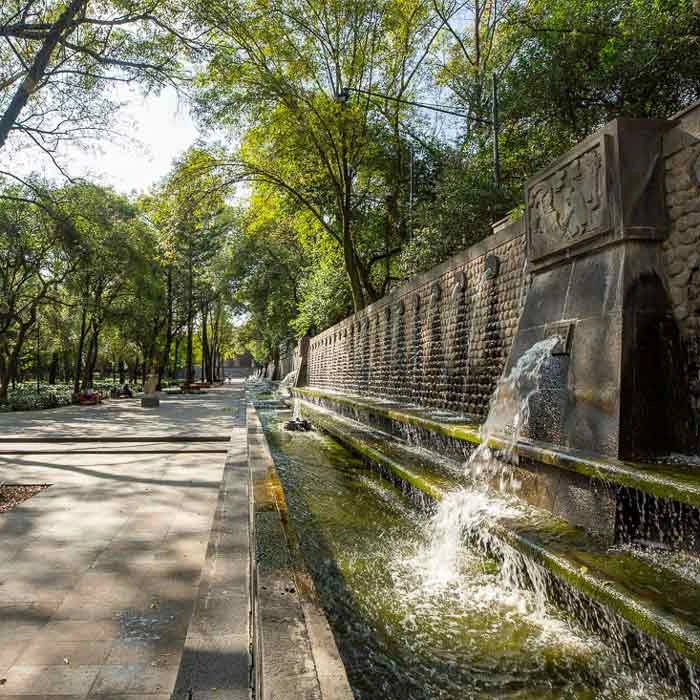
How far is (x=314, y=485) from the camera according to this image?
22.6 feet

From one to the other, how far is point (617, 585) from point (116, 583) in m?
3.07

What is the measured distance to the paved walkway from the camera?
2.43 m

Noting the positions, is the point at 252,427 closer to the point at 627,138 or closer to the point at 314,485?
the point at 314,485

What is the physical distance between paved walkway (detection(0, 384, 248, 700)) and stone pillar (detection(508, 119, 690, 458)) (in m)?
3.19

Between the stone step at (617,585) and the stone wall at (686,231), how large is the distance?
1.75m

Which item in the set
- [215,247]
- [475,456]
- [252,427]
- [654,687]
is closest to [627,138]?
[475,456]

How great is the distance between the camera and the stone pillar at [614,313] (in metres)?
4.51

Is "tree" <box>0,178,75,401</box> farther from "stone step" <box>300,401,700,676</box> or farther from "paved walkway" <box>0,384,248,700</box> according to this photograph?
"stone step" <box>300,401,700,676</box>

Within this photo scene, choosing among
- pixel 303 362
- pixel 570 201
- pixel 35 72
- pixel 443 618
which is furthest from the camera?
pixel 303 362

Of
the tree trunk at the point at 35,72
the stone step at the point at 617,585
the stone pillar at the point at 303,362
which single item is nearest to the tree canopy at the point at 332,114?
the tree trunk at the point at 35,72

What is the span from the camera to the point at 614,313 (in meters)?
4.81

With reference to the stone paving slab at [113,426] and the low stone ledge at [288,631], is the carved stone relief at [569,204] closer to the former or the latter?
the low stone ledge at [288,631]

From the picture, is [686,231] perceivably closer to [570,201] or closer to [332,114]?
[570,201]

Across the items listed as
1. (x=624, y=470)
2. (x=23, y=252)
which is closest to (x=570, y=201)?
(x=624, y=470)
